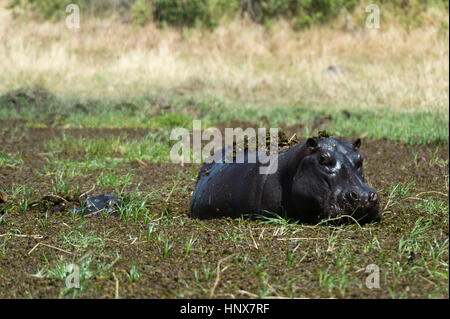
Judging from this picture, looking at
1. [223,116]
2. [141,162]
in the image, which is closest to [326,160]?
[141,162]

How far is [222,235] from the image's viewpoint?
436cm

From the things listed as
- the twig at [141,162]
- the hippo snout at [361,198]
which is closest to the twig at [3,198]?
the twig at [141,162]

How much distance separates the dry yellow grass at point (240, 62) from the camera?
14281 millimetres

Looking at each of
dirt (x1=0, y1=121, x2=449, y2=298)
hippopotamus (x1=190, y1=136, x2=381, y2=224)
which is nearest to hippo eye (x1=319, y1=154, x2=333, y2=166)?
hippopotamus (x1=190, y1=136, x2=381, y2=224)

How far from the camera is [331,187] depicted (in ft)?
14.0

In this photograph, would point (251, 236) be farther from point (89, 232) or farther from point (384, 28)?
point (384, 28)

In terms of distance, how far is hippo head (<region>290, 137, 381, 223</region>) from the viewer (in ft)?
13.9

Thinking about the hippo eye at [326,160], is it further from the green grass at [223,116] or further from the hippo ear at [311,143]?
the green grass at [223,116]

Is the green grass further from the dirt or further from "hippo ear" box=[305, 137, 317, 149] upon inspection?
"hippo ear" box=[305, 137, 317, 149]

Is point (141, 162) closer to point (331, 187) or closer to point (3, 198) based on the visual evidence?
point (3, 198)

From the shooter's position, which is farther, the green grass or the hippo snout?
the green grass

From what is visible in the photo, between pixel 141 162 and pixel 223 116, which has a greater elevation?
pixel 141 162

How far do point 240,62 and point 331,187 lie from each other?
13.7 m
